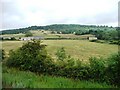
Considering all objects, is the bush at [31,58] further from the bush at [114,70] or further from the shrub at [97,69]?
the bush at [114,70]

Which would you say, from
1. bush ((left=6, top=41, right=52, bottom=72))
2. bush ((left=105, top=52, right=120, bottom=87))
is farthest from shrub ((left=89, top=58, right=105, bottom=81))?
bush ((left=6, top=41, right=52, bottom=72))

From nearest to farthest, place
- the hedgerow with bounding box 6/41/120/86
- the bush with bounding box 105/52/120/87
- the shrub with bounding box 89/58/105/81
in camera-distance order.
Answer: the bush with bounding box 105/52/120/87
the hedgerow with bounding box 6/41/120/86
the shrub with bounding box 89/58/105/81

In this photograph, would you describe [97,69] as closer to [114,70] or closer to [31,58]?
[114,70]

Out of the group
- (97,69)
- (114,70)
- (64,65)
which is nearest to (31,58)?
(64,65)

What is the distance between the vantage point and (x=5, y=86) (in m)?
9.94

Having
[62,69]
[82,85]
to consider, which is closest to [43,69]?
[62,69]

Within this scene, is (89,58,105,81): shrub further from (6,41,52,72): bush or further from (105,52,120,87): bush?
(6,41,52,72): bush

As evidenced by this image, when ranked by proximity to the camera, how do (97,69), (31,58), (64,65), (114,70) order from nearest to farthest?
1. (114,70)
2. (97,69)
3. (64,65)
4. (31,58)

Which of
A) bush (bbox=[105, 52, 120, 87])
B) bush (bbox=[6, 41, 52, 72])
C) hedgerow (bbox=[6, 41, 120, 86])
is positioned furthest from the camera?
bush (bbox=[6, 41, 52, 72])

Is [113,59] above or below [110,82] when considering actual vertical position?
above

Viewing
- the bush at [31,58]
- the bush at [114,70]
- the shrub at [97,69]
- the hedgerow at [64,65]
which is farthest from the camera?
the bush at [31,58]

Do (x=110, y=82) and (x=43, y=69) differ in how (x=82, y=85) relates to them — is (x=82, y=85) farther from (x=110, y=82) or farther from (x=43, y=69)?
(x=43, y=69)

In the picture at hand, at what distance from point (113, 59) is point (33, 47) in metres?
5.34

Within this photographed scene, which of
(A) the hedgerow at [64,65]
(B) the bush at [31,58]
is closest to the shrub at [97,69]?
(A) the hedgerow at [64,65]
